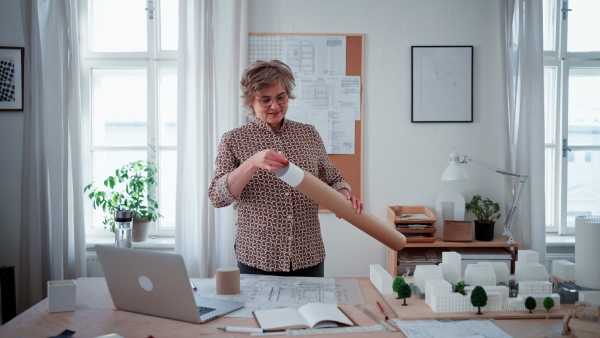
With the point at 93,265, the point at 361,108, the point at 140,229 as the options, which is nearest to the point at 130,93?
the point at 140,229

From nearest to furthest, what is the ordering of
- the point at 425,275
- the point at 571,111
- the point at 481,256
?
1. the point at 425,275
2. the point at 481,256
3. the point at 571,111

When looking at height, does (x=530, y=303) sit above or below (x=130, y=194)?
below

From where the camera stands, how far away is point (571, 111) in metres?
4.04

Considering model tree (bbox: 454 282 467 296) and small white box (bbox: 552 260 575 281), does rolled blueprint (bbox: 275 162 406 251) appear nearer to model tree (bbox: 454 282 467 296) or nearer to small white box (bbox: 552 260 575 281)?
model tree (bbox: 454 282 467 296)

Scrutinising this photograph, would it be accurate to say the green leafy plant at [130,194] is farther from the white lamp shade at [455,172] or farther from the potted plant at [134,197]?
the white lamp shade at [455,172]

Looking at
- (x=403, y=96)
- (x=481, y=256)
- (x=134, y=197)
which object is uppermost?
(x=403, y=96)

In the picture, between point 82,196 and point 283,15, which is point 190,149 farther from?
point 283,15

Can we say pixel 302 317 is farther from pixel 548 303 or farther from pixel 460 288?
pixel 548 303

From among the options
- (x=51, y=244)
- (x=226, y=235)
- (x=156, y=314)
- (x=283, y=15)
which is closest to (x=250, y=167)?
(x=156, y=314)

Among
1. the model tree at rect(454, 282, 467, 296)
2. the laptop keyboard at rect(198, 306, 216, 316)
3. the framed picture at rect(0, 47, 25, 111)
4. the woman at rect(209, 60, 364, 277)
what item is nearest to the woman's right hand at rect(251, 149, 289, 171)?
the woman at rect(209, 60, 364, 277)

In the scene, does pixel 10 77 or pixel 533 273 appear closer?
pixel 533 273

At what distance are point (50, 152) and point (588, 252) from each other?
3.46 meters

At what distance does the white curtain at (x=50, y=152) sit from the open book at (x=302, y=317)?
257 cm

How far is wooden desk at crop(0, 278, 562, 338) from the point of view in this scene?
154 cm
